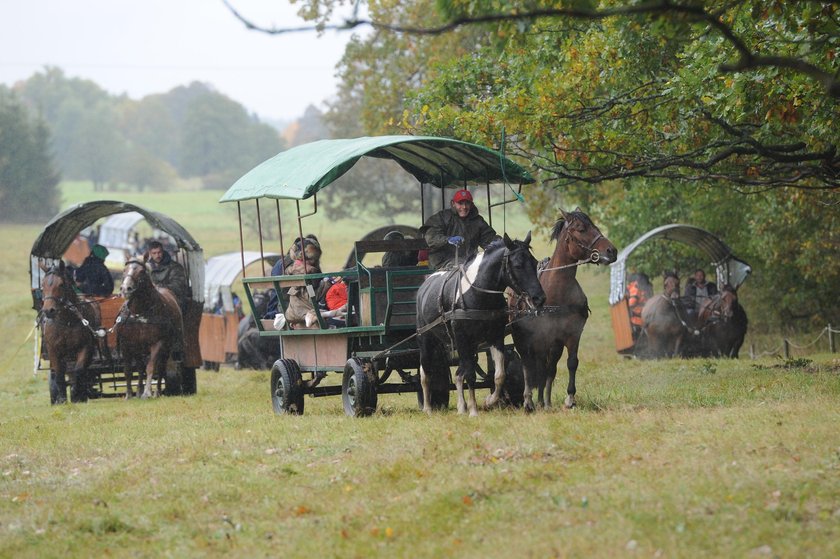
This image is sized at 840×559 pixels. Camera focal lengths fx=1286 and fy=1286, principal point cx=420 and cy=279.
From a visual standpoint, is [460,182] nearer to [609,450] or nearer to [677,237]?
[609,450]

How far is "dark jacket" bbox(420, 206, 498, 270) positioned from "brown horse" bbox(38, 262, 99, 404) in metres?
7.62

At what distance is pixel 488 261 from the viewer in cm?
1311

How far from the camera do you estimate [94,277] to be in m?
21.4

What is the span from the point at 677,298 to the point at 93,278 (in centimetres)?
1211

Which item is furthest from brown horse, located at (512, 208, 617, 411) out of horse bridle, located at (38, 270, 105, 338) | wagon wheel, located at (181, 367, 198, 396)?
Result: wagon wheel, located at (181, 367, 198, 396)

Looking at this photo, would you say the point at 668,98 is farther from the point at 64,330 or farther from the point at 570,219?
the point at 64,330

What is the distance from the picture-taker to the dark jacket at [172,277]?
2133 cm

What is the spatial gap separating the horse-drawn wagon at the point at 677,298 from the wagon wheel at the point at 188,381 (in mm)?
9318

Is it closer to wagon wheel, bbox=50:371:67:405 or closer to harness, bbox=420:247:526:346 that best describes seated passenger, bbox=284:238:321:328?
harness, bbox=420:247:526:346

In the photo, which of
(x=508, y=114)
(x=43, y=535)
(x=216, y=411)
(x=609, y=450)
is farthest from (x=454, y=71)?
(x=43, y=535)

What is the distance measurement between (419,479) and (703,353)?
718 inches

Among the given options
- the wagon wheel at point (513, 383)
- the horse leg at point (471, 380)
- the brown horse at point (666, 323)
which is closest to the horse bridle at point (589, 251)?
the wagon wheel at point (513, 383)

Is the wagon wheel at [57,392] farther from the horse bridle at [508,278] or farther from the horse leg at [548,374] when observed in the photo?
the horse bridle at [508,278]

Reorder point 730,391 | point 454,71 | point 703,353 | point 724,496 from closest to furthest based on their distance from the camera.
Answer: point 724,496 → point 730,391 → point 454,71 → point 703,353
